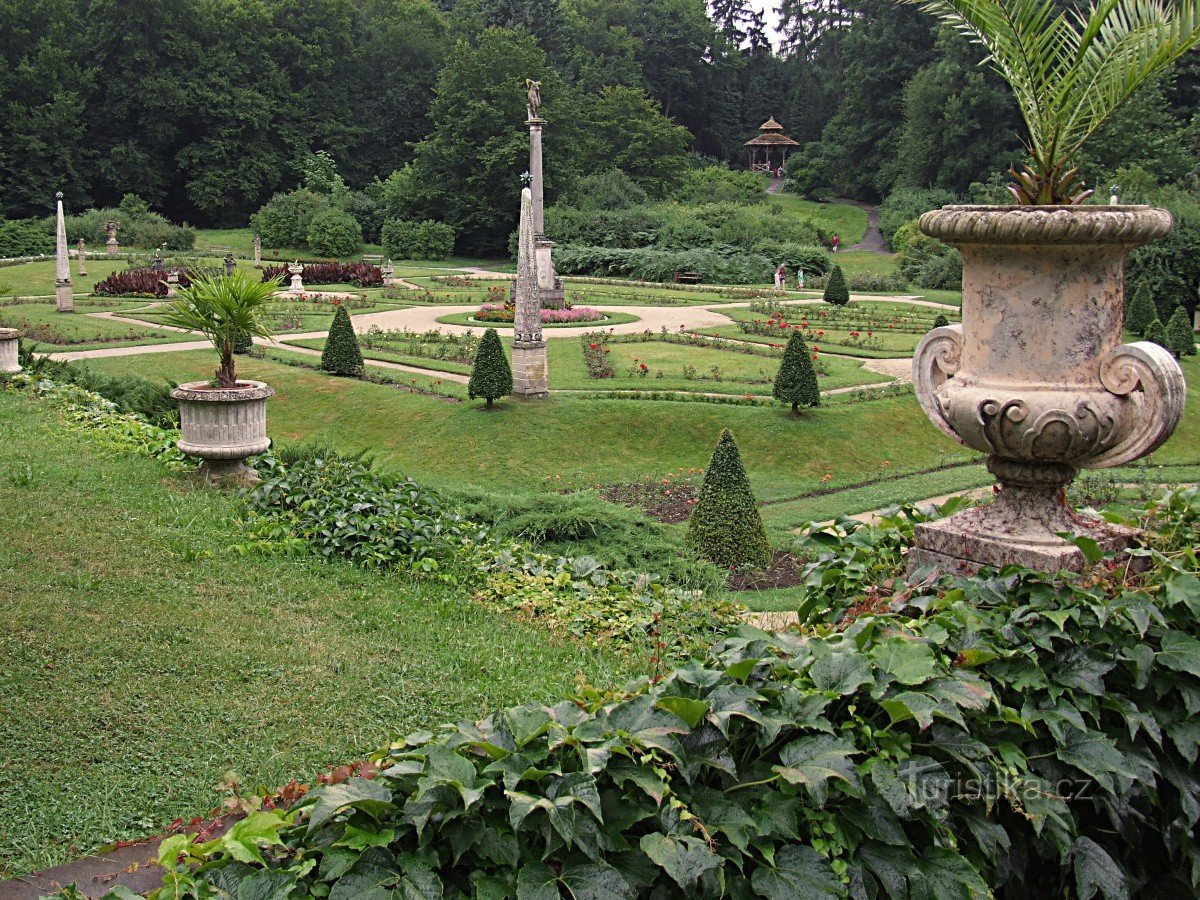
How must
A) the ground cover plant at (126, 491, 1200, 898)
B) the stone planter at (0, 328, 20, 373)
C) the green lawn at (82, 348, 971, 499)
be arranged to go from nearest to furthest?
the ground cover plant at (126, 491, 1200, 898) < the stone planter at (0, 328, 20, 373) < the green lawn at (82, 348, 971, 499)

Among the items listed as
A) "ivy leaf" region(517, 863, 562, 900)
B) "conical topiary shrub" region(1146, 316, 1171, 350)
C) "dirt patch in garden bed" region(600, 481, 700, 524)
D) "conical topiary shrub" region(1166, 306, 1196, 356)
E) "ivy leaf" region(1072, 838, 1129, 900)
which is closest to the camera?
"ivy leaf" region(517, 863, 562, 900)

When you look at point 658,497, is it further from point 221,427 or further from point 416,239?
point 416,239

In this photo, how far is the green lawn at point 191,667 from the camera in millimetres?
4363

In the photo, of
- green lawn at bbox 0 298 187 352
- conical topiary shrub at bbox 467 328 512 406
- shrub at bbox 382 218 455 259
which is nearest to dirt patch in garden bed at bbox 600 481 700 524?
conical topiary shrub at bbox 467 328 512 406

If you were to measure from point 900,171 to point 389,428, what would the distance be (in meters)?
49.5

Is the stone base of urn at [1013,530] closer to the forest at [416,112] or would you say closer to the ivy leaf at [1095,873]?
the ivy leaf at [1095,873]

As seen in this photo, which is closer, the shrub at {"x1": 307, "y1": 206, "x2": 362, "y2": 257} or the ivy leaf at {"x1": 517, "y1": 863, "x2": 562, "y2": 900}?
the ivy leaf at {"x1": 517, "y1": 863, "x2": 562, "y2": 900}

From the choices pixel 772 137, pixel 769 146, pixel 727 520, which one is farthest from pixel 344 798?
pixel 769 146

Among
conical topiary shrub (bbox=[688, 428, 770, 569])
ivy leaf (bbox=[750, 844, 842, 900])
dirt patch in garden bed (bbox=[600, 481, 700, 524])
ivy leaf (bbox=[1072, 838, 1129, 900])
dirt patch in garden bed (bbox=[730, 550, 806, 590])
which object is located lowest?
dirt patch in garden bed (bbox=[730, 550, 806, 590])

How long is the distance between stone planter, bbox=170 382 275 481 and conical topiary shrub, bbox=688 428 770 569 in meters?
4.02

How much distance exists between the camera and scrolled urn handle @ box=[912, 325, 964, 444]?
4812 mm

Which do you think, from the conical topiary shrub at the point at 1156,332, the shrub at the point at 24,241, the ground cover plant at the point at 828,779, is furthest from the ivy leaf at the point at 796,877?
the shrub at the point at 24,241

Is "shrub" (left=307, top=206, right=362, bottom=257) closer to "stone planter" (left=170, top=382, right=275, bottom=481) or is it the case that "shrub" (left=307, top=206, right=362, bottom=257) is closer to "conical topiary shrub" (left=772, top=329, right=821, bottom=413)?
"conical topiary shrub" (left=772, top=329, right=821, bottom=413)

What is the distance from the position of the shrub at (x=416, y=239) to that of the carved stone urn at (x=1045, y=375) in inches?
1740
